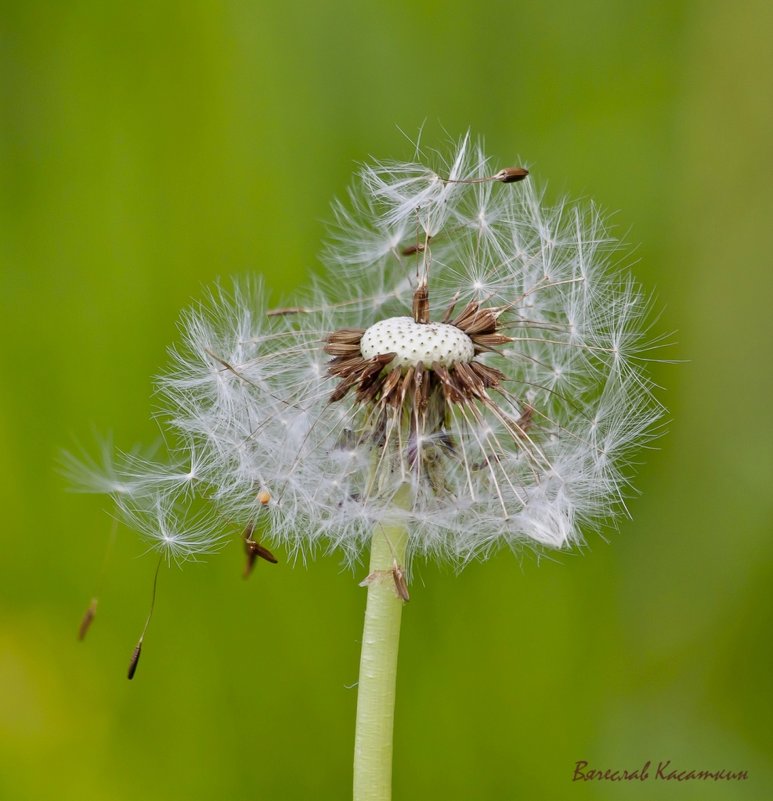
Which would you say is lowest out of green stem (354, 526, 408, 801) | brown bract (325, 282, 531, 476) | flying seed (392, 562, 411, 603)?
green stem (354, 526, 408, 801)

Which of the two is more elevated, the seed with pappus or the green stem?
the seed with pappus

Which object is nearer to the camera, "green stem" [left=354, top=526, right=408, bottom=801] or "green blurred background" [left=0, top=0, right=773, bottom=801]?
"green stem" [left=354, top=526, right=408, bottom=801]

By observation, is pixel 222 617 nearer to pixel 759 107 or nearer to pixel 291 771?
pixel 291 771

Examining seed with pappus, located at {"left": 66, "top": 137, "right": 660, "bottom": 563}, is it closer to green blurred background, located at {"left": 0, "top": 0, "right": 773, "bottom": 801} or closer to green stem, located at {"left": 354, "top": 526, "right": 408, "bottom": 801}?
green stem, located at {"left": 354, "top": 526, "right": 408, "bottom": 801}

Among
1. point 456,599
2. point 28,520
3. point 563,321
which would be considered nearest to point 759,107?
point 563,321

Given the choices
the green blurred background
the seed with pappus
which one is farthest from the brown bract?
the green blurred background

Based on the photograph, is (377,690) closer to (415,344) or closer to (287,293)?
(415,344)

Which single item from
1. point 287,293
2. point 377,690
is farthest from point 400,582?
point 287,293
